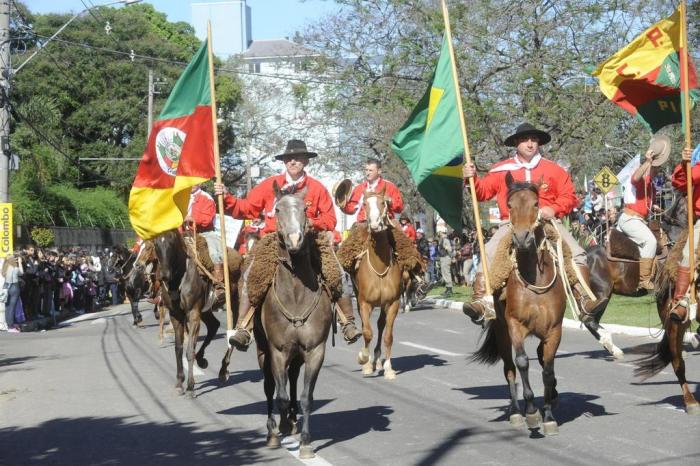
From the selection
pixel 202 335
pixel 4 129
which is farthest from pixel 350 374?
pixel 4 129

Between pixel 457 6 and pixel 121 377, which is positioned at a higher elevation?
pixel 457 6

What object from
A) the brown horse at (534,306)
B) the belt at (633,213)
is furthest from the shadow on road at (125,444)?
the belt at (633,213)

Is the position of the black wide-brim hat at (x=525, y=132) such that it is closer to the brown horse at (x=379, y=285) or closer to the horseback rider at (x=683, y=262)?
the horseback rider at (x=683, y=262)

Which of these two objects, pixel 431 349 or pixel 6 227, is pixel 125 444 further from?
pixel 6 227

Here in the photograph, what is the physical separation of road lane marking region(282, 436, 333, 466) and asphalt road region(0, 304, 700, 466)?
0.02m

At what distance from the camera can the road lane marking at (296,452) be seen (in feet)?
30.8

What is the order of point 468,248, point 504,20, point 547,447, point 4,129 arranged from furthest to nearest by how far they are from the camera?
point 468,248 < point 504,20 < point 4,129 < point 547,447

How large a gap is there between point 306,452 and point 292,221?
1.90 m

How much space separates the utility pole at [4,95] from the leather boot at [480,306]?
70.2ft

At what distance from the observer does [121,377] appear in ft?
55.0

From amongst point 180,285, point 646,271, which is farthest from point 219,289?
point 646,271

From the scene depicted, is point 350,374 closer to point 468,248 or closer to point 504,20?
point 504,20

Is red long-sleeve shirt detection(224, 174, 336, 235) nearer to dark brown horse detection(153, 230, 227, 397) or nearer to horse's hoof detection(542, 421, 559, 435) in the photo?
horse's hoof detection(542, 421, 559, 435)

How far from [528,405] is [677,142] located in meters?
27.4
